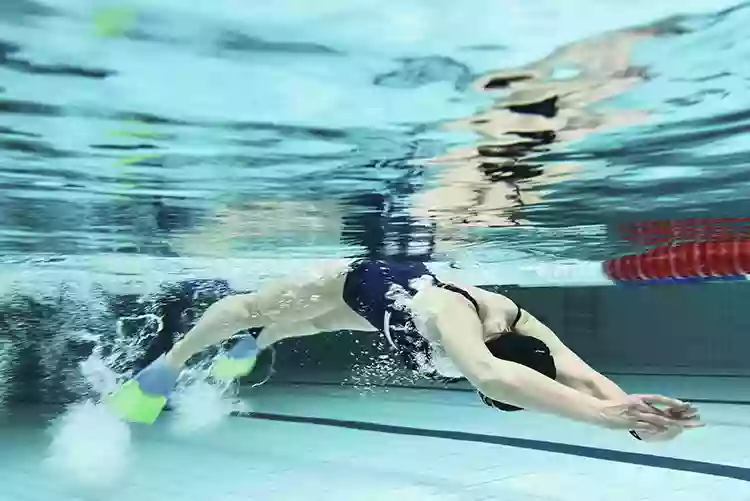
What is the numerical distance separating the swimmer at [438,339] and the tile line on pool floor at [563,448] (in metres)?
2.62

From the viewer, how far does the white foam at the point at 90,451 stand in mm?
5922

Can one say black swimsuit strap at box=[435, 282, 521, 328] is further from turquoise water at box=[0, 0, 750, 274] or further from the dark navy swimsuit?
turquoise water at box=[0, 0, 750, 274]

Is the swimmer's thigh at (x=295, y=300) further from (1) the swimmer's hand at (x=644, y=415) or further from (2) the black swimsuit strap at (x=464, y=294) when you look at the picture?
(1) the swimmer's hand at (x=644, y=415)

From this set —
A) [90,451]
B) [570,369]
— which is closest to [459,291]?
[570,369]

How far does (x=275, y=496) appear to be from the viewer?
16.7 feet

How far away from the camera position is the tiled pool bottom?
16.6ft

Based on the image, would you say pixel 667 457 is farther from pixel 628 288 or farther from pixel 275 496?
pixel 628 288

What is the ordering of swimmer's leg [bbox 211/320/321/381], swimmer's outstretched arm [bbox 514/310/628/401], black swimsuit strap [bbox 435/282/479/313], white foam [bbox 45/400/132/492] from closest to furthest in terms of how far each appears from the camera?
swimmer's outstretched arm [bbox 514/310/628/401] < black swimsuit strap [bbox 435/282/479/313] < swimmer's leg [bbox 211/320/321/381] < white foam [bbox 45/400/132/492]

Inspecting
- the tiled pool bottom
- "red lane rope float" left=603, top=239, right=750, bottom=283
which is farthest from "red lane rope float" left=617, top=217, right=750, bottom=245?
the tiled pool bottom

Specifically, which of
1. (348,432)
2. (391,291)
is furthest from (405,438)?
(391,291)

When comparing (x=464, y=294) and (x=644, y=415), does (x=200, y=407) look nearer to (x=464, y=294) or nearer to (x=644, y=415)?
(x=464, y=294)

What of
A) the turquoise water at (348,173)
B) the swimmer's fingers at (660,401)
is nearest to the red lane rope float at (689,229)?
the turquoise water at (348,173)

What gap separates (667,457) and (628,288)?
24.5ft

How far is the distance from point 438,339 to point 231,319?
4.94 feet
